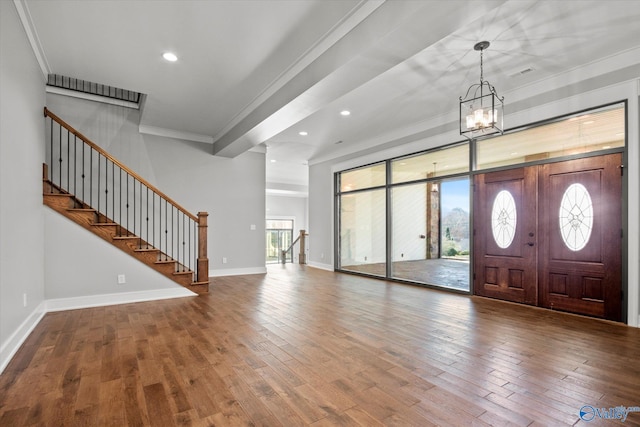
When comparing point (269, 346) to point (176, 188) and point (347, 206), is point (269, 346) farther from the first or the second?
point (347, 206)

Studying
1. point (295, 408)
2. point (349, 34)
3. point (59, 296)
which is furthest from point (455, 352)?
point (59, 296)

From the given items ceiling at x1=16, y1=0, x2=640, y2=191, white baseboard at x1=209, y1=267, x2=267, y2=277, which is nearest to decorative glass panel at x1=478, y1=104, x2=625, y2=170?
ceiling at x1=16, y1=0, x2=640, y2=191

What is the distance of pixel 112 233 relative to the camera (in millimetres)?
4707

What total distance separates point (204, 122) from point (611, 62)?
6.20 meters

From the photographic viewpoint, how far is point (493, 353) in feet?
9.55

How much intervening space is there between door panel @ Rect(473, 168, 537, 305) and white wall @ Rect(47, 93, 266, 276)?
4.88 metres

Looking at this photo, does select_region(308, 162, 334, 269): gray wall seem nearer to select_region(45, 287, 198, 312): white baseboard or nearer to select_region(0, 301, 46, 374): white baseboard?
select_region(45, 287, 198, 312): white baseboard

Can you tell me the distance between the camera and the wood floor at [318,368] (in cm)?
197

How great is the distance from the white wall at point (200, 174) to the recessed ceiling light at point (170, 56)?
3.10 meters

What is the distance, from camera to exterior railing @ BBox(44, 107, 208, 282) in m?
5.48

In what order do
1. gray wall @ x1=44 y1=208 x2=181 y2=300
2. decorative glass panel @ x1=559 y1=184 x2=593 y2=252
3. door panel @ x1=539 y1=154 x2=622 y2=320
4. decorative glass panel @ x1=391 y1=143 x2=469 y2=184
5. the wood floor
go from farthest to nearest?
1. decorative glass panel @ x1=391 y1=143 x2=469 y2=184
2. gray wall @ x1=44 y1=208 x2=181 y2=300
3. decorative glass panel @ x1=559 y1=184 x2=593 y2=252
4. door panel @ x1=539 y1=154 x2=622 y2=320
5. the wood floor

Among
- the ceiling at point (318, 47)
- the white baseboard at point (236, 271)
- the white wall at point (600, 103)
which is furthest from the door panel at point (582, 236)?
the white baseboard at point (236, 271)

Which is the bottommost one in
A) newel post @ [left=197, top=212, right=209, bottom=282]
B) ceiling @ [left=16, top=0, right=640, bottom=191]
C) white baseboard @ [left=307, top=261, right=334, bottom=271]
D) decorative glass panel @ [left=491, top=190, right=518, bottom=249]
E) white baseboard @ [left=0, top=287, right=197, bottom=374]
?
white baseboard @ [left=307, top=261, right=334, bottom=271]

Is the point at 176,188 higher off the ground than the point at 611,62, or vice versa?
the point at 611,62
